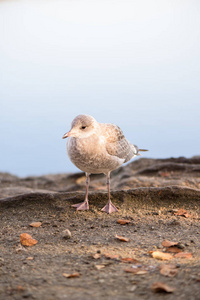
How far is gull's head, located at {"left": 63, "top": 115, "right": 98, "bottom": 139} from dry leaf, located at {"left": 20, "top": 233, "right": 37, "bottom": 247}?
4.04 feet

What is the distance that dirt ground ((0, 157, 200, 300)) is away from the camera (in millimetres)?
2646

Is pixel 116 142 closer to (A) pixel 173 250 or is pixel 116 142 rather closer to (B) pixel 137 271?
(A) pixel 173 250

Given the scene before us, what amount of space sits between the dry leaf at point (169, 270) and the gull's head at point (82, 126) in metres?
1.81

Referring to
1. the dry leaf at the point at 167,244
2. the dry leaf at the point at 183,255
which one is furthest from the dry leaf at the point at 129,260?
the dry leaf at the point at 167,244

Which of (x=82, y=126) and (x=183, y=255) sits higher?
(x=82, y=126)

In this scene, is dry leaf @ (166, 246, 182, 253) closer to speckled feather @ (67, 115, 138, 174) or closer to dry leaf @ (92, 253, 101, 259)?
dry leaf @ (92, 253, 101, 259)

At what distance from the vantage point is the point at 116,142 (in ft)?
15.6

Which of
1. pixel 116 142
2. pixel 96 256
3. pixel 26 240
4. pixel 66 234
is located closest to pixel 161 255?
pixel 96 256

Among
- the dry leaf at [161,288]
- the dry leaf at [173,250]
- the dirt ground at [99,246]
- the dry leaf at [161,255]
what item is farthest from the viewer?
the dry leaf at [173,250]

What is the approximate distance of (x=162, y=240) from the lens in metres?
3.89

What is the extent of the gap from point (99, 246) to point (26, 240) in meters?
0.82

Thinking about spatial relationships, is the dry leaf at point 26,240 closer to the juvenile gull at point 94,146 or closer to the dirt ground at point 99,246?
the dirt ground at point 99,246

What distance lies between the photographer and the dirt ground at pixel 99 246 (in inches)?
104

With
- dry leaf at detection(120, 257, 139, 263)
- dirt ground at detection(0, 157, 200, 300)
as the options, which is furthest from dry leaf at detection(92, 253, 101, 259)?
dry leaf at detection(120, 257, 139, 263)
